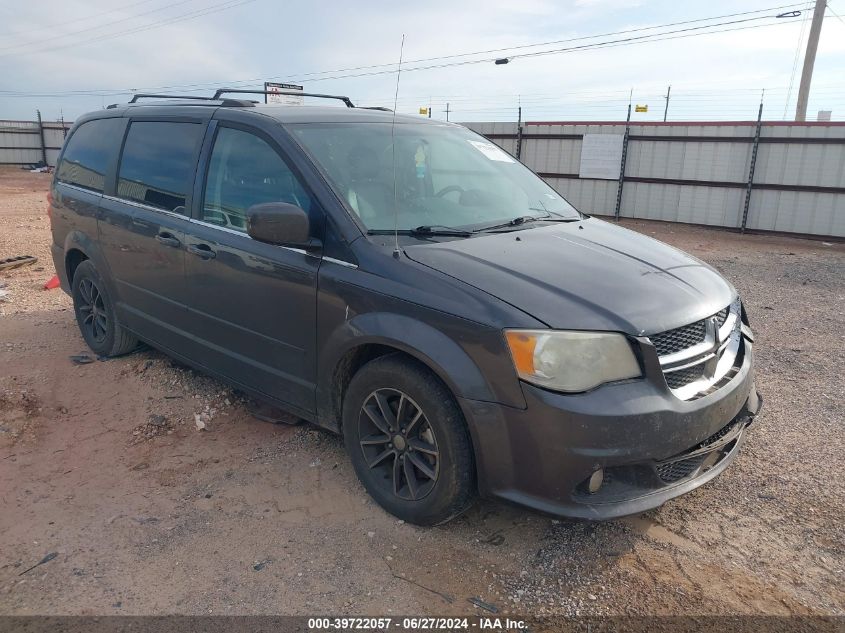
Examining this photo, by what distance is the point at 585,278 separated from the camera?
9.07ft

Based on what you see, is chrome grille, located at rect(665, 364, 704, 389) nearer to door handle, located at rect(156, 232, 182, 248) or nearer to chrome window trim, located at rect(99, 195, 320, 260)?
chrome window trim, located at rect(99, 195, 320, 260)

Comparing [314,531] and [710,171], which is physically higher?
[710,171]

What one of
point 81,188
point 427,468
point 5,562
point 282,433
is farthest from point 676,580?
point 81,188

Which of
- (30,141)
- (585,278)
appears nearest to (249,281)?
(585,278)

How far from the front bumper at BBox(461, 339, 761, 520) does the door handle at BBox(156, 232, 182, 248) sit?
2285 mm

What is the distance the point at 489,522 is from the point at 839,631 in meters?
1.41

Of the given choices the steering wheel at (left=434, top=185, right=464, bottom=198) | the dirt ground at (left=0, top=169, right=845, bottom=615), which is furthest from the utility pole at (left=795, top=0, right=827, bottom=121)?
the steering wheel at (left=434, top=185, right=464, bottom=198)

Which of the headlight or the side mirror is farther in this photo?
the side mirror

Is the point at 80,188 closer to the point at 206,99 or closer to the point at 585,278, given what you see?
the point at 206,99

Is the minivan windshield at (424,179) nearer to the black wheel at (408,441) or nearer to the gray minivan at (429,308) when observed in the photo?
the gray minivan at (429,308)

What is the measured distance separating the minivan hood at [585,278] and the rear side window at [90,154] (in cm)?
308

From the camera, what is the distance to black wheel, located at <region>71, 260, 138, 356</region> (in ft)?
16.0

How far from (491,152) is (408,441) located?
2.25 metres

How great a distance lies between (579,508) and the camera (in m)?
2.45
